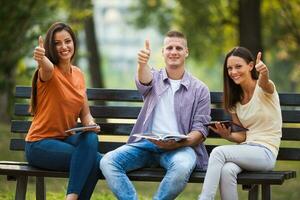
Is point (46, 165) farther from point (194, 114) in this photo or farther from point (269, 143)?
point (269, 143)

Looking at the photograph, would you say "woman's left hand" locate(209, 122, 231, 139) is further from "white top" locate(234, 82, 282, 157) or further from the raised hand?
the raised hand

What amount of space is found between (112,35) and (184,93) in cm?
8946

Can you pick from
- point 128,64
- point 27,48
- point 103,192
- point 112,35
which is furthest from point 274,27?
point 112,35

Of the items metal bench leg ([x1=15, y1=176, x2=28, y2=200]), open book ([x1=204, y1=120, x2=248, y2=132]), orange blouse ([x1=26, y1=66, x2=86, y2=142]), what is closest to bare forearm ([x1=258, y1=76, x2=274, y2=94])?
open book ([x1=204, y1=120, x2=248, y2=132])

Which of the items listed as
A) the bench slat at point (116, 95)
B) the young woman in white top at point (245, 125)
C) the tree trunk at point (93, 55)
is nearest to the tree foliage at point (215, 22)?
the tree trunk at point (93, 55)

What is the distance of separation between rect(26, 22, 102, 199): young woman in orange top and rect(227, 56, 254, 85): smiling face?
1128mm

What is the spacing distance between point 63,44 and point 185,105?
1.08 meters

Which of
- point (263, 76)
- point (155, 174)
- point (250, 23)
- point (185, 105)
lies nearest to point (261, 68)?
point (263, 76)

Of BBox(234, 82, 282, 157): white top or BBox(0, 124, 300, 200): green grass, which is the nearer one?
BBox(234, 82, 282, 157): white top

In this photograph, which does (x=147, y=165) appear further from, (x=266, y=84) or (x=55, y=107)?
(x=266, y=84)

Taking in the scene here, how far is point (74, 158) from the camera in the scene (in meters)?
6.47

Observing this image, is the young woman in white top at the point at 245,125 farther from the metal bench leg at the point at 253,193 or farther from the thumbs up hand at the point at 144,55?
the thumbs up hand at the point at 144,55

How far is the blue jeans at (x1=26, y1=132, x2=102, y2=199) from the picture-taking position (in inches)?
253

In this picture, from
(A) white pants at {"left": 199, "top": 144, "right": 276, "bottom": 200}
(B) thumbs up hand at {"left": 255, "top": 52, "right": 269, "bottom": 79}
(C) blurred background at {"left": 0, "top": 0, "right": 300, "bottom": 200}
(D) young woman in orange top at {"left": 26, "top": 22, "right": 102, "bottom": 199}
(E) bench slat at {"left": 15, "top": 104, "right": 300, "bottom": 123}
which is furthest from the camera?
(C) blurred background at {"left": 0, "top": 0, "right": 300, "bottom": 200}
